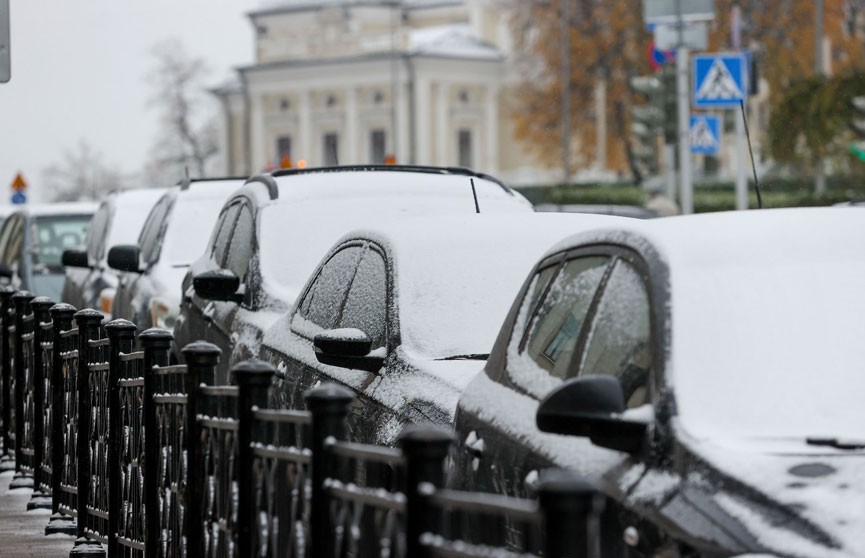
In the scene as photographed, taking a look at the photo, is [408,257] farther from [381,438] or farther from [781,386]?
[781,386]

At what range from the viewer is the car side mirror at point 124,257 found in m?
13.4

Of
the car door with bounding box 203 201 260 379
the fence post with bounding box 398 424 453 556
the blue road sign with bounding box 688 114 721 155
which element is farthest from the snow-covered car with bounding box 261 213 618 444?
the blue road sign with bounding box 688 114 721 155

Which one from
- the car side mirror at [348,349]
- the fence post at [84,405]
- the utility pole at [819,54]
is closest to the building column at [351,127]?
the utility pole at [819,54]

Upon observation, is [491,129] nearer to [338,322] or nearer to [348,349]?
[338,322]

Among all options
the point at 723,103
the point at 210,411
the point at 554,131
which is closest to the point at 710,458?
the point at 210,411

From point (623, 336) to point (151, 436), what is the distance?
229 centimetres

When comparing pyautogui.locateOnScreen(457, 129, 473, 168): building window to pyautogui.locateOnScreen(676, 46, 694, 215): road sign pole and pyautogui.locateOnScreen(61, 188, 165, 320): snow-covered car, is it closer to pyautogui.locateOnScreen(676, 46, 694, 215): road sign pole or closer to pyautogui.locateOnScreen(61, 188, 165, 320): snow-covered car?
pyautogui.locateOnScreen(676, 46, 694, 215): road sign pole

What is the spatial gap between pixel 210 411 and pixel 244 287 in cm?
441

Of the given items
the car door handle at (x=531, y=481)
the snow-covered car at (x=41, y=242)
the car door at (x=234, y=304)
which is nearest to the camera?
the car door handle at (x=531, y=481)

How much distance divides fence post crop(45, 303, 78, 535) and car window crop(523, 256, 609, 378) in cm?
375

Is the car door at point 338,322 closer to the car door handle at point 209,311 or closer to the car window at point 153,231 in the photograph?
the car door handle at point 209,311

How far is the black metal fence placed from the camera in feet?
12.4

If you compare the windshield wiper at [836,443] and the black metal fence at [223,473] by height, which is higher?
the windshield wiper at [836,443]

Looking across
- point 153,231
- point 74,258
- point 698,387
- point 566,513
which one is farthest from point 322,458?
point 74,258
